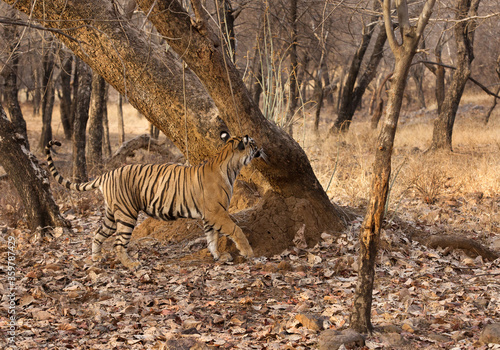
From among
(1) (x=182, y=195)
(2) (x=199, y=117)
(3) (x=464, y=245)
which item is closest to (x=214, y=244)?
(1) (x=182, y=195)

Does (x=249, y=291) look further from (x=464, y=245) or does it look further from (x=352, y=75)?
(x=352, y=75)

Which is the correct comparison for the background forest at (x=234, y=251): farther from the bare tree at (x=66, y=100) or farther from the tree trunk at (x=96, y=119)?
the bare tree at (x=66, y=100)

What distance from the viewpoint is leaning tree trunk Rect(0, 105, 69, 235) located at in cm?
668

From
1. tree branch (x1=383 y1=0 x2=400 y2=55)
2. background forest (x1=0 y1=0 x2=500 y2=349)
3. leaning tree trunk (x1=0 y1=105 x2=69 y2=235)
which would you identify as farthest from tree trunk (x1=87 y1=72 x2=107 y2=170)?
tree branch (x1=383 y1=0 x2=400 y2=55)

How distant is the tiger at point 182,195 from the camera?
5484mm

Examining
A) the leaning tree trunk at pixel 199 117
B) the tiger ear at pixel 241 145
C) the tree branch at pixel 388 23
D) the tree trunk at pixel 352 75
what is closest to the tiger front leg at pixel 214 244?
the leaning tree trunk at pixel 199 117

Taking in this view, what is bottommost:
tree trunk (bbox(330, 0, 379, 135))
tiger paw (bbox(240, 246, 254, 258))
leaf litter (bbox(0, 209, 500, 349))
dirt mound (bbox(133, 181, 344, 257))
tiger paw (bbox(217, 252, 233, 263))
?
leaf litter (bbox(0, 209, 500, 349))

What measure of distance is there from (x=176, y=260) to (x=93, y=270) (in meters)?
0.90

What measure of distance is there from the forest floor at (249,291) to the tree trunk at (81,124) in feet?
9.51

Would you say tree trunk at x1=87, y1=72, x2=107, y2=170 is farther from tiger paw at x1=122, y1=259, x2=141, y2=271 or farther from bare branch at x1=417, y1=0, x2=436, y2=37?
bare branch at x1=417, y1=0, x2=436, y2=37

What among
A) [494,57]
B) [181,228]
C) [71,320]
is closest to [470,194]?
[181,228]

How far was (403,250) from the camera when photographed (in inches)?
230

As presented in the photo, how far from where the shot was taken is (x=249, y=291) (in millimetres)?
4766

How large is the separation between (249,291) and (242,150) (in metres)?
1.56
